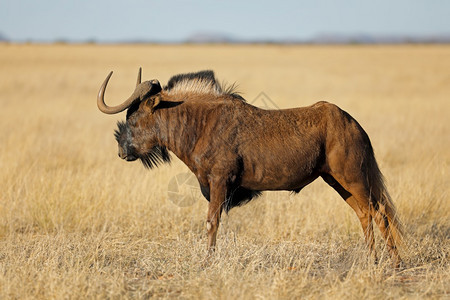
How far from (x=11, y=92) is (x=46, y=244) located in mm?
21463

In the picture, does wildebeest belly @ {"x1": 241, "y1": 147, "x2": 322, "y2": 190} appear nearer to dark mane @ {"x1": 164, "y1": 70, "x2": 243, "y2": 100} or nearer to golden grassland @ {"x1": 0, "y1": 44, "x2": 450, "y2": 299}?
golden grassland @ {"x1": 0, "y1": 44, "x2": 450, "y2": 299}

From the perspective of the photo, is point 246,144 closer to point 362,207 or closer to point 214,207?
point 214,207

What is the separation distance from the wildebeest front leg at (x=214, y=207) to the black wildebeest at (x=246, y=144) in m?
0.01

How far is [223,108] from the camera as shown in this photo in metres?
6.23

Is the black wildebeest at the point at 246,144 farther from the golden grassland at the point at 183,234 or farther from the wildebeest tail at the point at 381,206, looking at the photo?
the golden grassland at the point at 183,234

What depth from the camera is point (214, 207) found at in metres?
5.96

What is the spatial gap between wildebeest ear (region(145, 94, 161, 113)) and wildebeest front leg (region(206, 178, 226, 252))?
1089mm

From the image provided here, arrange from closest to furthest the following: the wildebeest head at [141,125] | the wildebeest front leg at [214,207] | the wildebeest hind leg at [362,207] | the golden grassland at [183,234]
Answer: the golden grassland at [183,234] < the wildebeest front leg at [214,207] < the wildebeest hind leg at [362,207] < the wildebeest head at [141,125]

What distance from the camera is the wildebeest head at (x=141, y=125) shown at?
623cm

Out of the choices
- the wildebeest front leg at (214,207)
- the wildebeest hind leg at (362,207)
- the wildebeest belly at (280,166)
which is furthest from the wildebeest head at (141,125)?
the wildebeest hind leg at (362,207)

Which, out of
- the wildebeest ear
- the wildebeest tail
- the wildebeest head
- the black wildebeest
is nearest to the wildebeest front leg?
the black wildebeest

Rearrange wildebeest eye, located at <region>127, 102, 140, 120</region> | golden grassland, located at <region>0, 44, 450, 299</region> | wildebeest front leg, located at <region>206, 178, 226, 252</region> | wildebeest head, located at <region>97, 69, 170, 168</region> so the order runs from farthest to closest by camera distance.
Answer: wildebeest eye, located at <region>127, 102, 140, 120</region>, wildebeest head, located at <region>97, 69, 170, 168</region>, wildebeest front leg, located at <region>206, 178, 226, 252</region>, golden grassland, located at <region>0, 44, 450, 299</region>

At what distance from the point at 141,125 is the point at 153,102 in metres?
0.31

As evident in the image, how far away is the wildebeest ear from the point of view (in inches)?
243
